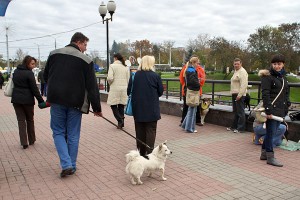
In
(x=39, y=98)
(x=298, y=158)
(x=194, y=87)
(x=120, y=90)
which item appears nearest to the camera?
(x=298, y=158)

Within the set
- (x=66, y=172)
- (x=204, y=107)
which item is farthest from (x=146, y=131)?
(x=204, y=107)

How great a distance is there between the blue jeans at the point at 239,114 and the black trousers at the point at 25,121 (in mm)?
4632

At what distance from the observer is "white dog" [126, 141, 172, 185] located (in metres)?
4.15

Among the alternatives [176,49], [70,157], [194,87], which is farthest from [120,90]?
[176,49]

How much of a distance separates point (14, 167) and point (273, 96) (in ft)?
14.2

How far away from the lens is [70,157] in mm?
4668

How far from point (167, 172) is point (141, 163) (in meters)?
0.75

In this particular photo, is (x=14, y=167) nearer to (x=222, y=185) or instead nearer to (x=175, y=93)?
(x=222, y=185)

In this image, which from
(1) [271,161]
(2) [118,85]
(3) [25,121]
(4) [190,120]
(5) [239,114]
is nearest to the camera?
(1) [271,161]

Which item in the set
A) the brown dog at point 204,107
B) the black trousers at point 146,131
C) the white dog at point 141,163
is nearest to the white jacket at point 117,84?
the brown dog at point 204,107

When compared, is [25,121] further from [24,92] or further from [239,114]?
[239,114]

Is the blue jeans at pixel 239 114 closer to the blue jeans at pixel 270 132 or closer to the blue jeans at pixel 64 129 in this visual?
the blue jeans at pixel 270 132

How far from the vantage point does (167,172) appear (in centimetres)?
479

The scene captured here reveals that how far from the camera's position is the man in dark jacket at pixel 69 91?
4371 mm
